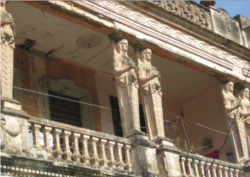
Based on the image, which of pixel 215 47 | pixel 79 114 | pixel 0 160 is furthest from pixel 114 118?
pixel 0 160

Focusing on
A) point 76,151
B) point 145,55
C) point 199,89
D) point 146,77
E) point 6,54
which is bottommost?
point 76,151

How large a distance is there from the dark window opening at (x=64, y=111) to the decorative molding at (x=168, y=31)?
2751mm

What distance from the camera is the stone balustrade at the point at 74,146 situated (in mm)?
8633

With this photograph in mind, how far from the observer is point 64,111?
12.6 meters

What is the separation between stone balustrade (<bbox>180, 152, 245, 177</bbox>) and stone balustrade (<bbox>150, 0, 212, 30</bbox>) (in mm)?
3631

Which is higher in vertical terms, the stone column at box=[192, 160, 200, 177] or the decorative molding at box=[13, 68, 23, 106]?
the decorative molding at box=[13, 68, 23, 106]

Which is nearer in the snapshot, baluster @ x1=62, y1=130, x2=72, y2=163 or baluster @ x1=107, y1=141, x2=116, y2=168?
baluster @ x1=62, y1=130, x2=72, y2=163

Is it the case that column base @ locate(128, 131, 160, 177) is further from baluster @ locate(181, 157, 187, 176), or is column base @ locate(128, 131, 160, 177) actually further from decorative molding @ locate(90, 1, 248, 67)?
decorative molding @ locate(90, 1, 248, 67)

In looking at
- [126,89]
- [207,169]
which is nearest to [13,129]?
[126,89]

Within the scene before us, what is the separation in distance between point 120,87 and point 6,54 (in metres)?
2.88

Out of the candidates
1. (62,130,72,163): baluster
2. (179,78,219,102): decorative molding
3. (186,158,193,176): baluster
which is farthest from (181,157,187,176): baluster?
(179,78,219,102): decorative molding

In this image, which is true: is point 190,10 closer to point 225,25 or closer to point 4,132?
point 225,25

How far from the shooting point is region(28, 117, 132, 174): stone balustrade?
28.3ft

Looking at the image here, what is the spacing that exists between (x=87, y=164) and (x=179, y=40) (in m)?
4.69
